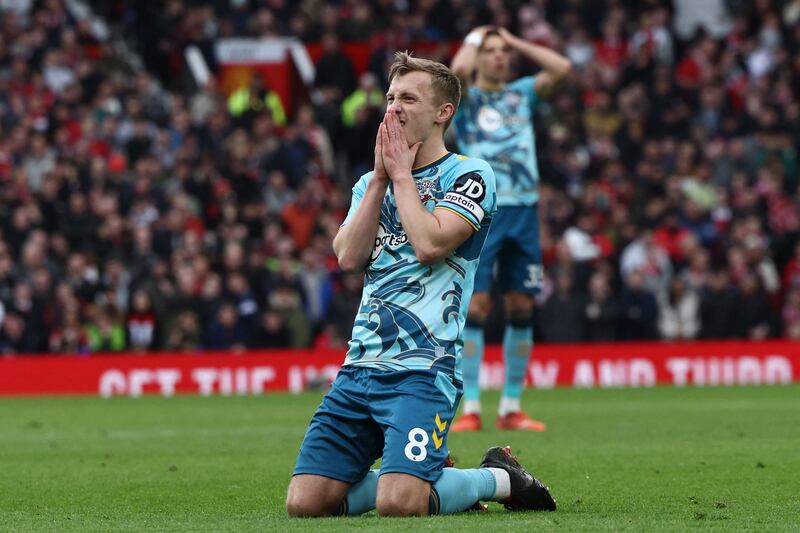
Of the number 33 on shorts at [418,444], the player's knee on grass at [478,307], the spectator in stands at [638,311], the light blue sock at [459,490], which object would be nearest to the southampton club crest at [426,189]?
the number 33 on shorts at [418,444]

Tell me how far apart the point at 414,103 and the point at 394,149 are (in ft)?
0.93

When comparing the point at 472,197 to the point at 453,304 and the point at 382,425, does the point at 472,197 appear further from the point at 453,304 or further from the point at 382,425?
the point at 382,425

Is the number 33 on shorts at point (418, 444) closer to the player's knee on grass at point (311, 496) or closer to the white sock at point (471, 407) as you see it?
the player's knee on grass at point (311, 496)

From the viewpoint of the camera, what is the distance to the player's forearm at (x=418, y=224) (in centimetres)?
643

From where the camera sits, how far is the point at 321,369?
19.3m

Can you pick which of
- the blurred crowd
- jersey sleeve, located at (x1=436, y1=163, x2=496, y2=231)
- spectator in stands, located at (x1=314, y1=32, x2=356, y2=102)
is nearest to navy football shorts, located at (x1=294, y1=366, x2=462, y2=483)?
jersey sleeve, located at (x1=436, y1=163, x2=496, y2=231)

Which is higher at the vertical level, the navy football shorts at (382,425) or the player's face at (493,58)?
the player's face at (493,58)

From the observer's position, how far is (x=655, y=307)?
20766 millimetres

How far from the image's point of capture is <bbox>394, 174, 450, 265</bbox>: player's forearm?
6.43 metres

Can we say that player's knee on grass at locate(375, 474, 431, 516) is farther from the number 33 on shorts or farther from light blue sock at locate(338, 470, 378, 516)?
light blue sock at locate(338, 470, 378, 516)

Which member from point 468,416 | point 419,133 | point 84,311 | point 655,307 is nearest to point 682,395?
point 655,307

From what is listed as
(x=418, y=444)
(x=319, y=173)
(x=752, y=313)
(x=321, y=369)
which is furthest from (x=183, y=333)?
(x=418, y=444)

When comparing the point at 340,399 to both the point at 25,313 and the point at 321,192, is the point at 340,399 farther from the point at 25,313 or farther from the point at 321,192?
the point at 321,192

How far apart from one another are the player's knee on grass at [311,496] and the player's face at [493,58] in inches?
226
